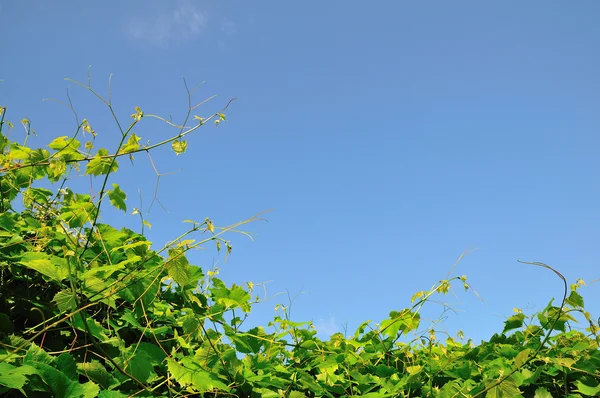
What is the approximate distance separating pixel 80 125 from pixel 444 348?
106 inches

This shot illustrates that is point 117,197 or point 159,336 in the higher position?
point 117,197

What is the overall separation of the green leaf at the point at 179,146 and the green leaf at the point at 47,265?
2.55 feet

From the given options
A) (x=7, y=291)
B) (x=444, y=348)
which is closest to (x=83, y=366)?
(x=7, y=291)

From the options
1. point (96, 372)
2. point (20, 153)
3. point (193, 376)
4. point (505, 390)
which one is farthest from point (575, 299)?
point (20, 153)

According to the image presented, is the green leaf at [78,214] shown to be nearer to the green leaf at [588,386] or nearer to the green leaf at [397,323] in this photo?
the green leaf at [397,323]

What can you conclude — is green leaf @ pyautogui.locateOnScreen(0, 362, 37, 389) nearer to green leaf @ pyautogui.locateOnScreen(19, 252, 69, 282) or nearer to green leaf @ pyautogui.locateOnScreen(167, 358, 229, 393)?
green leaf @ pyautogui.locateOnScreen(19, 252, 69, 282)

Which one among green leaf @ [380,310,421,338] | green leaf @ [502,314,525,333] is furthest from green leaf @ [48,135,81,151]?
green leaf @ [502,314,525,333]

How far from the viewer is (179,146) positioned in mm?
2615

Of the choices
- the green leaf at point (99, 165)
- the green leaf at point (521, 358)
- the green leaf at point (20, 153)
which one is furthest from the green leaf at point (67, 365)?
the green leaf at point (521, 358)

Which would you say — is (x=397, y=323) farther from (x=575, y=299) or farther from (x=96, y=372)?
(x=96, y=372)

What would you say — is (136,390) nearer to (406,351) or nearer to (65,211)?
(65,211)

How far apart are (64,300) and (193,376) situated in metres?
0.66

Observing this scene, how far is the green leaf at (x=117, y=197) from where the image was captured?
9.64ft

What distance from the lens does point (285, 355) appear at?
3023 millimetres
